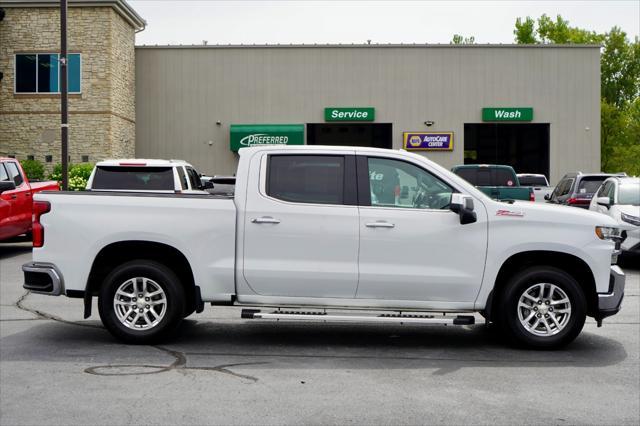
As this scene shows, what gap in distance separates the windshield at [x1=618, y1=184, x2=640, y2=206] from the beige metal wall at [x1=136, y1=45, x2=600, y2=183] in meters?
21.4

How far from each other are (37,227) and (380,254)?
348cm

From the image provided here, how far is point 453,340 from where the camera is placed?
870cm

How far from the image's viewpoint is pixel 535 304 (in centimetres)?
808

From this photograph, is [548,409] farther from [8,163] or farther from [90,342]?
[8,163]

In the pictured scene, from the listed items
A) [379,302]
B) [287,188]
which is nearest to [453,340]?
[379,302]

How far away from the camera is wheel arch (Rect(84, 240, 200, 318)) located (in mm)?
8234

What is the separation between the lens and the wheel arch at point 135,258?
8.23 m

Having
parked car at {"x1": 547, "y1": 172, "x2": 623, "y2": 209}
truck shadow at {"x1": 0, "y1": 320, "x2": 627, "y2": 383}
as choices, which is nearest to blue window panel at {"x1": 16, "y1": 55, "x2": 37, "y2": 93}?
parked car at {"x1": 547, "y1": 172, "x2": 623, "y2": 209}

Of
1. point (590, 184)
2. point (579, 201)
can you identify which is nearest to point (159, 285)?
point (579, 201)

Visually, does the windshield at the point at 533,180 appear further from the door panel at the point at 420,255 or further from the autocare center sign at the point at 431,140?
the door panel at the point at 420,255

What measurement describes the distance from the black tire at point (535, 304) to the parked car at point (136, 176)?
21.6 feet

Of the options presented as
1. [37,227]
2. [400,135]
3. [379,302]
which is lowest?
[379,302]

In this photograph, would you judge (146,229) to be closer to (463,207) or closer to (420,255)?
(420,255)

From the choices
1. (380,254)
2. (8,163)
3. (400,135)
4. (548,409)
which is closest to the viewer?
(548,409)
